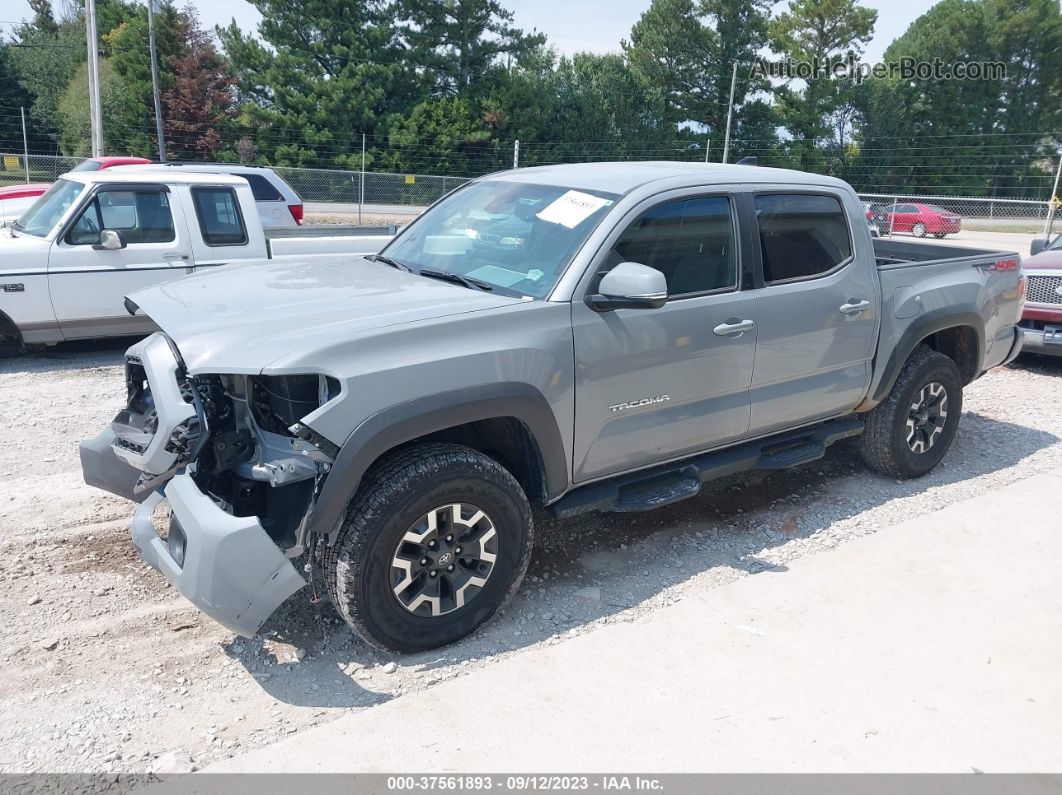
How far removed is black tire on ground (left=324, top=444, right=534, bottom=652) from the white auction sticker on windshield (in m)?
1.25

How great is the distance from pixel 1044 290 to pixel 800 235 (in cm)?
546

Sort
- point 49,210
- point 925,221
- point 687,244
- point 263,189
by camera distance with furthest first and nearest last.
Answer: point 925,221
point 263,189
point 49,210
point 687,244

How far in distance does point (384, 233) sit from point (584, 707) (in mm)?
6771

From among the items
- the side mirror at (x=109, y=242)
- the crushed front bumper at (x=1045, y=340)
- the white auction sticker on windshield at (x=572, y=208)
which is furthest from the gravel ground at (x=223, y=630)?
the crushed front bumper at (x=1045, y=340)

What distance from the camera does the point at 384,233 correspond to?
30.0 ft

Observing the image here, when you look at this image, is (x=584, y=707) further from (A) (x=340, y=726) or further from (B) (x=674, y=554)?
(B) (x=674, y=554)

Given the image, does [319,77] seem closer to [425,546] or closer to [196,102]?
[196,102]

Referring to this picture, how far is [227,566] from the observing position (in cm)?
304

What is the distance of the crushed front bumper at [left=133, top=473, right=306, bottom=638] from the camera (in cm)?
305

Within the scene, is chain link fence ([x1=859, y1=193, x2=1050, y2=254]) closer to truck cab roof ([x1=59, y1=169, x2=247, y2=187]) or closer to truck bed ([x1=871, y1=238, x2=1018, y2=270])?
truck bed ([x1=871, y1=238, x2=1018, y2=270])

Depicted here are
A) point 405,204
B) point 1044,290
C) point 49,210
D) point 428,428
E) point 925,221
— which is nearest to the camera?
point 428,428

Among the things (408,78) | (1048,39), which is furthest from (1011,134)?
(408,78)

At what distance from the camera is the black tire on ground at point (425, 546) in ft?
10.9

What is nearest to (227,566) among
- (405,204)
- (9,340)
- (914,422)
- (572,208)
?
(572,208)
